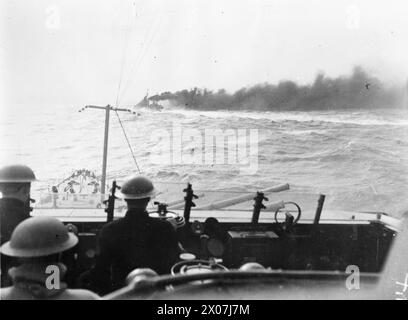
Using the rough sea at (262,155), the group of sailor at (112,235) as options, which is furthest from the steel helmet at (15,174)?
the rough sea at (262,155)

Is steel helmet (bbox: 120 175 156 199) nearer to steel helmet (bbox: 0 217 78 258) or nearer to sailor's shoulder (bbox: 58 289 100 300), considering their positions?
steel helmet (bbox: 0 217 78 258)

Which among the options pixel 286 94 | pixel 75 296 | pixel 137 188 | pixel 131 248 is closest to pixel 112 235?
pixel 131 248

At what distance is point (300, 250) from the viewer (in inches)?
220

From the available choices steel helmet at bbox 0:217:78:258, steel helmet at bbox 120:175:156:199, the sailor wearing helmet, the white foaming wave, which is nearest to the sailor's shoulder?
steel helmet at bbox 0:217:78:258

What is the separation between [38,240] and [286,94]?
5794 centimetres

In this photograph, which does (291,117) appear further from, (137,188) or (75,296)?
(75,296)

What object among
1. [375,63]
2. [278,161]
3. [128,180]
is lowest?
[278,161]

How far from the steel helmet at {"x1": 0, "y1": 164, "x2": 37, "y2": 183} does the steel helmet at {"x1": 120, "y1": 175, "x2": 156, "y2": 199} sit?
1.07 metres

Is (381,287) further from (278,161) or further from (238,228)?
(278,161)

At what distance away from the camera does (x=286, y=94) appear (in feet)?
191

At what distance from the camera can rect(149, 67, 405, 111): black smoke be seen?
54375 millimetres
